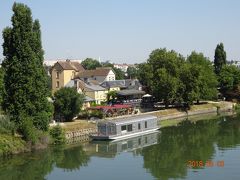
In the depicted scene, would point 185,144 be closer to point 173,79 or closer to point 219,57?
point 173,79

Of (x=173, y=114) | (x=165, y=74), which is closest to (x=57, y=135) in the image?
(x=173, y=114)

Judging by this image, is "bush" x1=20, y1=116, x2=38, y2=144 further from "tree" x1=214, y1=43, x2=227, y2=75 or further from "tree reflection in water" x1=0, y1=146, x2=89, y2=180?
"tree" x1=214, y1=43, x2=227, y2=75

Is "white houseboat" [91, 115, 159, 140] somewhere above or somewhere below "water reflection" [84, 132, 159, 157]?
above

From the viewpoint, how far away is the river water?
30.0 m

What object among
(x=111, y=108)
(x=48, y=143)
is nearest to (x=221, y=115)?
(x=111, y=108)

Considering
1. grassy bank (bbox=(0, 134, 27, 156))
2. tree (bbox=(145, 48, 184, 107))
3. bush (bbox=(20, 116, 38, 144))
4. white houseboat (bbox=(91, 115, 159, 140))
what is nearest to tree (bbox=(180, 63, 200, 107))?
tree (bbox=(145, 48, 184, 107))

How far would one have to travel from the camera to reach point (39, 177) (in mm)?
31312

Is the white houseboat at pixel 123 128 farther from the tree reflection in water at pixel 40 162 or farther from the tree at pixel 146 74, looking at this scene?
the tree at pixel 146 74

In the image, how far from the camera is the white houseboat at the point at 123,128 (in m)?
44.9

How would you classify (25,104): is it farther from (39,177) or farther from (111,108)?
(111,108)

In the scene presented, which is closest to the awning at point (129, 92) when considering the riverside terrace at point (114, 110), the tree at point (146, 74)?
the tree at point (146, 74)

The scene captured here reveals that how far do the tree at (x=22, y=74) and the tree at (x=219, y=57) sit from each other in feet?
190

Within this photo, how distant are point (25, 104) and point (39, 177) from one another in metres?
8.38

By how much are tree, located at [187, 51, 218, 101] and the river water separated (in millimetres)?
23768
